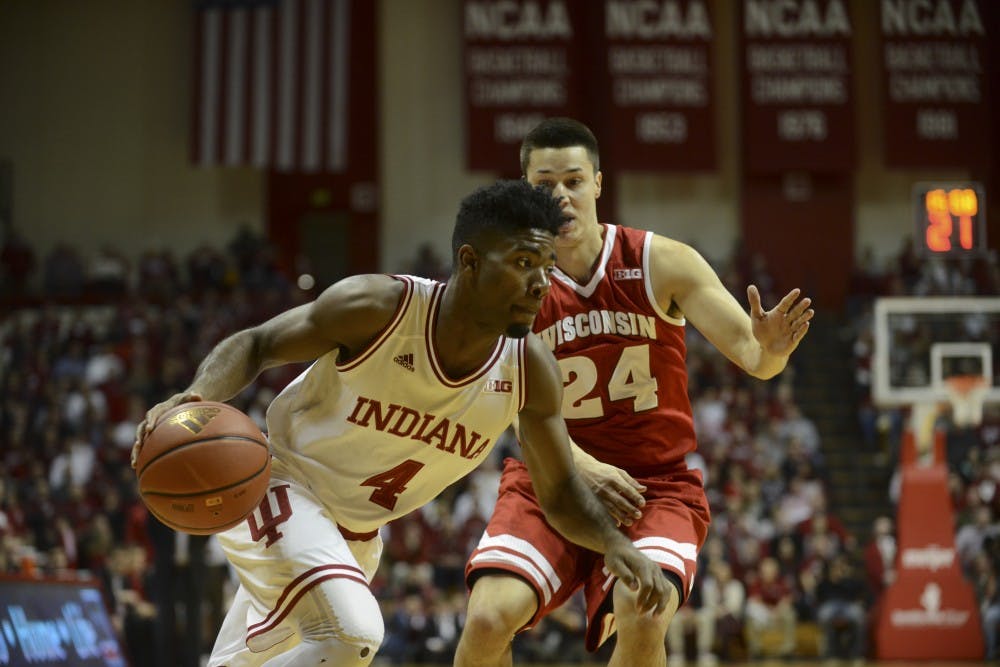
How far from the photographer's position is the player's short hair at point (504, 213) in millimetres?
4250

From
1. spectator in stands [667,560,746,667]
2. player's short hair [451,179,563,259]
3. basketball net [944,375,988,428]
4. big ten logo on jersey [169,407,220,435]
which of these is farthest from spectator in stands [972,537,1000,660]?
big ten logo on jersey [169,407,220,435]

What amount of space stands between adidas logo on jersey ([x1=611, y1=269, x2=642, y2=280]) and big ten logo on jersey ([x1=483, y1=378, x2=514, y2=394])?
0.84 m

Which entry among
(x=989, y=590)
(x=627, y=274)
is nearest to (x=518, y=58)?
(x=989, y=590)

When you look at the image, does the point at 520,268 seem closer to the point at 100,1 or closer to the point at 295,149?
the point at 295,149

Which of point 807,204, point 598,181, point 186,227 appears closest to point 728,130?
point 807,204

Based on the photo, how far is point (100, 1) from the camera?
2219 cm

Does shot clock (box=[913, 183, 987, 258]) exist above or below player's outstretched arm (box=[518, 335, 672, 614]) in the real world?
above

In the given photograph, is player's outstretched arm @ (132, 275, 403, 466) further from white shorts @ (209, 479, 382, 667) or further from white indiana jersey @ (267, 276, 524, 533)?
white shorts @ (209, 479, 382, 667)

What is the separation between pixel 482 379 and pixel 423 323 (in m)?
0.28

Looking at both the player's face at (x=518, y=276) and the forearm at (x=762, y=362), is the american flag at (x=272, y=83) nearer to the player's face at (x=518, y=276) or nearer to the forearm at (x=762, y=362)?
the forearm at (x=762, y=362)

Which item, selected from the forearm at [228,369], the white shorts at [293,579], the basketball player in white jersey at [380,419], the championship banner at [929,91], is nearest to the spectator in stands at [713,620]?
the championship banner at [929,91]

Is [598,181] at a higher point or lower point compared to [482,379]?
higher

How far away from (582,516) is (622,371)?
796 millimetres

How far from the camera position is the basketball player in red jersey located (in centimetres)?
483
